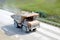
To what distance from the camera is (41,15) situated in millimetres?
24703

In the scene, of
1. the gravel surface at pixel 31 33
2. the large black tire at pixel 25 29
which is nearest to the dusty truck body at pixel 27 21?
the large black tire at pixel 25 29

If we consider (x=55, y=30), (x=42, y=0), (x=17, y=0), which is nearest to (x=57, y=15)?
(x=55, y=30)

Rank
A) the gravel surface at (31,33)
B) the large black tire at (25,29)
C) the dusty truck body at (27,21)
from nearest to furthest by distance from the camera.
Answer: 1. the gravel surface at (31,33)
2. the dusty truck body at (27,21)
3. the large black tire at (25,29)

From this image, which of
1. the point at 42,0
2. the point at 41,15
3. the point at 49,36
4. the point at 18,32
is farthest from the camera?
the point at 42,0

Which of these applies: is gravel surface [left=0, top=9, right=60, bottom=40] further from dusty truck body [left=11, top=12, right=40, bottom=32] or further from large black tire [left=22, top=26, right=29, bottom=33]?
dusty truck body [left=11, top=12, right=40, bottom=32]

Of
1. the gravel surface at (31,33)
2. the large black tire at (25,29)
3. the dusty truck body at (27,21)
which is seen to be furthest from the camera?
the large black tire at (25,29)

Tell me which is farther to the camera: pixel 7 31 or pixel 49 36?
pixel 7 31

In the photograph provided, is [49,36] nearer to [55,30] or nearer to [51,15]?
[55,30]

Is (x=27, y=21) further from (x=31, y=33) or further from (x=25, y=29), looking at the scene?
(x=31, y=33)

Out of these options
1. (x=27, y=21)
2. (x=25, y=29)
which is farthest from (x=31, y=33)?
(x=27, y=21)

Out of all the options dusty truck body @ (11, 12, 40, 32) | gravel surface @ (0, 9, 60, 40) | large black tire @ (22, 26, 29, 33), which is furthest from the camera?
large black tire @ (22, 26, 29, 33)

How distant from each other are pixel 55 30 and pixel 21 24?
3.82 m

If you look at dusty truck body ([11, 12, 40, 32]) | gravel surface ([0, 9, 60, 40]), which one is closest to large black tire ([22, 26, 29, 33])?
dusty truck body ([11, 12, 40, 32])

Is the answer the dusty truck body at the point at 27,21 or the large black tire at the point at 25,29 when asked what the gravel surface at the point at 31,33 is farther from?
the dusty truck body at the point at 27,21
